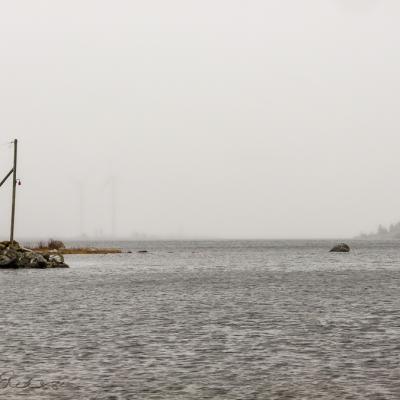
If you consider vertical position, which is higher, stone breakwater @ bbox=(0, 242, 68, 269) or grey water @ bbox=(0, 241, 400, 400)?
stone breakwater @ bbox=(0, 242, 68, 269)

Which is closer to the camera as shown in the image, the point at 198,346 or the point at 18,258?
the point at 198,346

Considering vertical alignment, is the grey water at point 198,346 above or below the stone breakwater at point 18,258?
below

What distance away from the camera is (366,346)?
27.4 m

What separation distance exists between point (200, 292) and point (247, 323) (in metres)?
22.4

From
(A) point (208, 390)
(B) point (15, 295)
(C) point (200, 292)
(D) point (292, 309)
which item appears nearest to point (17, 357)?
(A) point (208, 390)

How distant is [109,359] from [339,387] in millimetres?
8555

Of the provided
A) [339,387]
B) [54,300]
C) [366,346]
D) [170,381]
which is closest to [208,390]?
[170,381]

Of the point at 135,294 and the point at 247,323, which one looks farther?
the point at 135,294

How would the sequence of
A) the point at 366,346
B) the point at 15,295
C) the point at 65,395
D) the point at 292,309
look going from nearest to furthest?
the point at 65,395
the point at 366,346
the point at 292,309
the point at 15,295

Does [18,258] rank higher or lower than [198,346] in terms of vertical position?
higher

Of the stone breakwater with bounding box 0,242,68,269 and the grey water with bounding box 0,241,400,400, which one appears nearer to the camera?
the grey water with bounding box 0,241,400,400

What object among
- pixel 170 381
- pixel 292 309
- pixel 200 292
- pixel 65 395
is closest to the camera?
pixel 65 395

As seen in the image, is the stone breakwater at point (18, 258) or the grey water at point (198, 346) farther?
the stone breakwater at point (18, 258)

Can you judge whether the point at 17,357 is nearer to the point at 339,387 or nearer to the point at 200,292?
the point at 339,387
